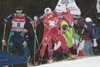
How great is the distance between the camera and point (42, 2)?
7.85 metres

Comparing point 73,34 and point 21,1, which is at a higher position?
point 21,1

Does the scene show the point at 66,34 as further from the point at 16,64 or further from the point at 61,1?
the point at 16,64

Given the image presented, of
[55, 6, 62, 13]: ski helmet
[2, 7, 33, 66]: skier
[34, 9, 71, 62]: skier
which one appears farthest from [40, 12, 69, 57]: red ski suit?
[2, 7, 33, 66]: skier

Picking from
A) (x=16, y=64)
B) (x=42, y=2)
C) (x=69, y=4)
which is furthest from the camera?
(x=69, y=4)

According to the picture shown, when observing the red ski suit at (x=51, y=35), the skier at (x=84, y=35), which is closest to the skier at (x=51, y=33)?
the red ski suit at (x=51, y=35)

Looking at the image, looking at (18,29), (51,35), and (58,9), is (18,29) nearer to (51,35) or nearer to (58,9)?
(51,35)

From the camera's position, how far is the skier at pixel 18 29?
Result: 742cm

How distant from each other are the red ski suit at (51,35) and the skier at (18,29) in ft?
1.79

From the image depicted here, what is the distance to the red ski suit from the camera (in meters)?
8.01

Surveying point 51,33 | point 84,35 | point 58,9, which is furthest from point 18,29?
point 84,35

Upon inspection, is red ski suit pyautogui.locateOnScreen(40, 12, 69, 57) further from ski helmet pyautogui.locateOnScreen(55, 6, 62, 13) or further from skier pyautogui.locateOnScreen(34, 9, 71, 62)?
ski helmet pyautogui.locateOnScreen(55, 6, 62, 13)

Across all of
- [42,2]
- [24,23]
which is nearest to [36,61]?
[24,23]

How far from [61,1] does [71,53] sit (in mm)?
1496

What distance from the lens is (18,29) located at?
7.57m
